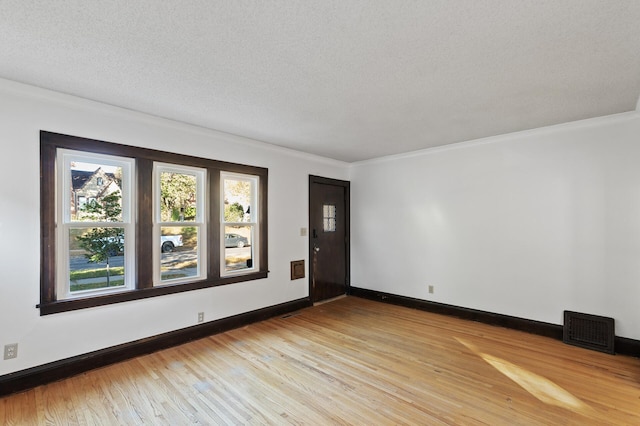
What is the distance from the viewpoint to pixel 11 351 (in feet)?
8.32

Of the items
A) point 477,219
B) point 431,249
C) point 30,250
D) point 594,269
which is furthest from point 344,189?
point 30,250

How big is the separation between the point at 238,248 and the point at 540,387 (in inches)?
143

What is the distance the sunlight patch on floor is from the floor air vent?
1.14m

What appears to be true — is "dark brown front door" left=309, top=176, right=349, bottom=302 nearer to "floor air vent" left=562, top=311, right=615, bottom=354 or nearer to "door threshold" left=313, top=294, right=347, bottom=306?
"door threshold" left=313, top=294, right=347, bottom=306

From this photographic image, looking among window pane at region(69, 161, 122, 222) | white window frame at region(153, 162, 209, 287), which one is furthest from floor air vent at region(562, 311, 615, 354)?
window pane at region(69, 161, 122, 222)

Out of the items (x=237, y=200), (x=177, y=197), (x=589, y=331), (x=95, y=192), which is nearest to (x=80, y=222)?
(x=95, y=192)

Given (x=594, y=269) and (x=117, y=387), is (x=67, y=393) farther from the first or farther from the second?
(x=594, y=269)

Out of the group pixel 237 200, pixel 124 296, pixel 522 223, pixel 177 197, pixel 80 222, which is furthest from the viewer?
pixel 237 200

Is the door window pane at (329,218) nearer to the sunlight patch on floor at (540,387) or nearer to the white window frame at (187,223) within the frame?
the white window frame at (187,223)

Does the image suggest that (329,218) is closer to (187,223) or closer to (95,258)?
(187,223)

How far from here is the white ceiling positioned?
5.47 ft

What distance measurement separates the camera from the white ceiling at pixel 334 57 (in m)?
1.67

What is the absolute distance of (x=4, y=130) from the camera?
99.6 inches

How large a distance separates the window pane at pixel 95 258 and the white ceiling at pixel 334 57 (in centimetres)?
133
